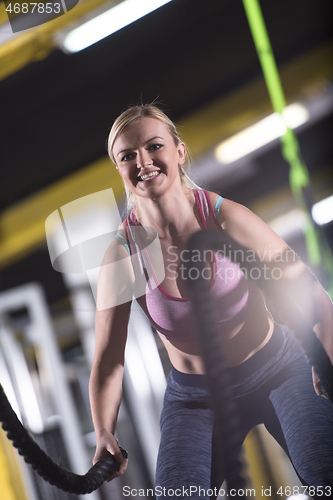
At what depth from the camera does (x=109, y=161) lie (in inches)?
28.5

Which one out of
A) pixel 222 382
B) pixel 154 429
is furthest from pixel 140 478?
pixel 222 382

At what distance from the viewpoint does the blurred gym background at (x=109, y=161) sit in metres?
0.70

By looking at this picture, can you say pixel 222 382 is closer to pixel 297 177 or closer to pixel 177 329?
pixel 177 329

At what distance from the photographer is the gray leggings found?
0.55 metres

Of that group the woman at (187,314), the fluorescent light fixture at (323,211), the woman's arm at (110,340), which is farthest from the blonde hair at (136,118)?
the fluorescent light fixture at (323,211)

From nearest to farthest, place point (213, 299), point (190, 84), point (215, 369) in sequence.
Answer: point (215, 369) → point (213, 299) → point (190, 84)

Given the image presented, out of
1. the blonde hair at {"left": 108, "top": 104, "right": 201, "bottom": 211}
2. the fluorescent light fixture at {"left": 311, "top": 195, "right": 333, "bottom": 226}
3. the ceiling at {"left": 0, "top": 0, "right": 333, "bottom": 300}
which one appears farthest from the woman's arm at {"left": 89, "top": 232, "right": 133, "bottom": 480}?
the fluorescent light fixture at {"left": 311, "top": 195, "right": 333, "bottom": 226}

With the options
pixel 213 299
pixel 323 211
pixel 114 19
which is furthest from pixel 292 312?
pixel 114 19

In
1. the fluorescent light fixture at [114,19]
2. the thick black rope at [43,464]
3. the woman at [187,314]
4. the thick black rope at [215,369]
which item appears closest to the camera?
the thick black rope at [215,369]

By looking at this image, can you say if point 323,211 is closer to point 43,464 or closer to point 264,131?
point 264,131

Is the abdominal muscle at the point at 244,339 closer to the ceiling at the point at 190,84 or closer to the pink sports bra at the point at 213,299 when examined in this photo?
the pink sports bra at the point at 213,299

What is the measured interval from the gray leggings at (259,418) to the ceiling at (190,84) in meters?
0.29

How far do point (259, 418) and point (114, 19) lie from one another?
2.55 ft

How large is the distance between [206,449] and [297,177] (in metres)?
0.48
